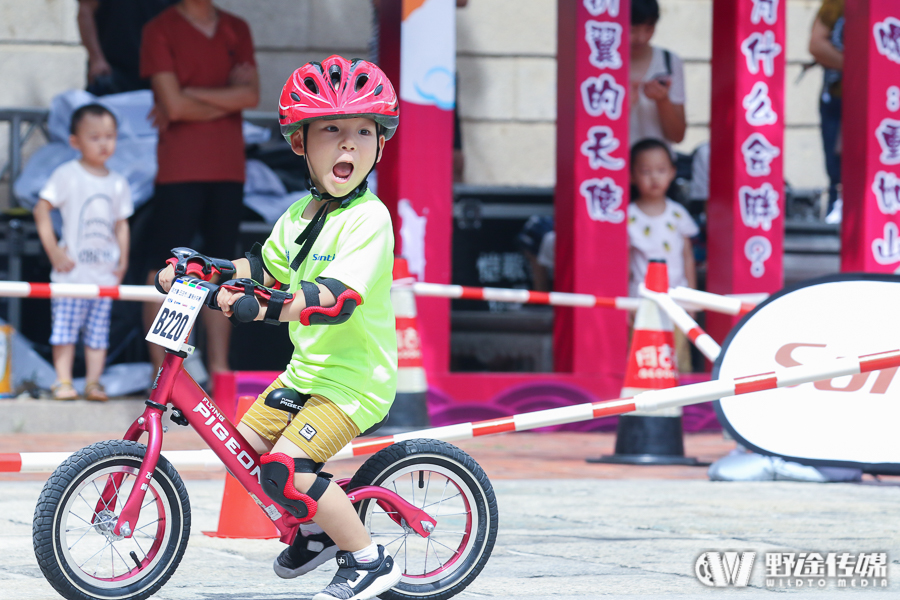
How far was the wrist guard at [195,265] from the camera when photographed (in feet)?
11.6

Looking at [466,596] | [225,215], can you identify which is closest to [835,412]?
Result: [466,596]

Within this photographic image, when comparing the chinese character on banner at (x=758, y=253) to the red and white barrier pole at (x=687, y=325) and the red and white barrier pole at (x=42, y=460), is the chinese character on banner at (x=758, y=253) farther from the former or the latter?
the red and white barrier pole at (x=42, y=460)

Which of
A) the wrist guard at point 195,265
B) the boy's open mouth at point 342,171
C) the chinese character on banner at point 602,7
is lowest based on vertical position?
the wrist guard at point 195,265

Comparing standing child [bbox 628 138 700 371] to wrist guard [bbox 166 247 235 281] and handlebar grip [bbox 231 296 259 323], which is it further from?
handlebar grip [bbox 231 296 259 323]

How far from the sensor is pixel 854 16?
8656 mm

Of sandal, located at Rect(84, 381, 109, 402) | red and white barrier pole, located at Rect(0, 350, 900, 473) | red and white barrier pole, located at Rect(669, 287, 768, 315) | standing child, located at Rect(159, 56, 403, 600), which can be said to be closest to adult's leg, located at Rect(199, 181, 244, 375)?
sandal, located at Rect(84, 381, 109, 402)

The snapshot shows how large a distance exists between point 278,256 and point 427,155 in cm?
477

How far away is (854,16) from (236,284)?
6.37 meters

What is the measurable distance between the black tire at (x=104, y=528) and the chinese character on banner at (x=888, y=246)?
6127mm

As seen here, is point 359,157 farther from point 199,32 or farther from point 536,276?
point 536,276

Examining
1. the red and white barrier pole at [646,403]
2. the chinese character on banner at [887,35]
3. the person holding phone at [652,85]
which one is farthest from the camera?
the person holding phone at [652,85]

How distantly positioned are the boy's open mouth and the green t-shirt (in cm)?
8

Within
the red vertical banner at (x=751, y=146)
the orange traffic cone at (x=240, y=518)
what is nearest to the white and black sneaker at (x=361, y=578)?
the orange traffic cone at (x=240, y=518)

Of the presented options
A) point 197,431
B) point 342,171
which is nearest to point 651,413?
point 342,171
